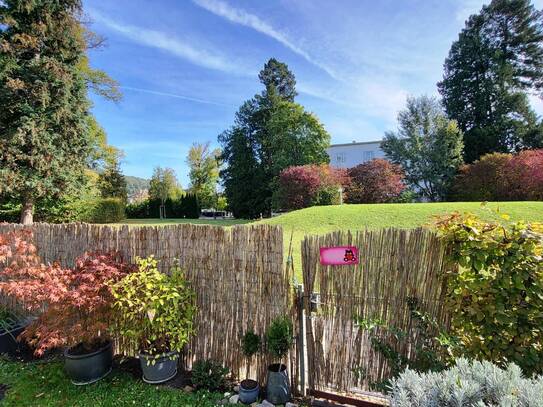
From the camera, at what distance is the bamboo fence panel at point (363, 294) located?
251 centimetres

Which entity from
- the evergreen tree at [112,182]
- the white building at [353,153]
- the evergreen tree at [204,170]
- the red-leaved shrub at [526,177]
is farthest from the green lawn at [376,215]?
the evergreen tree at [204,170]

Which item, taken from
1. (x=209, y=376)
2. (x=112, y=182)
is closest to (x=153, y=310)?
(x=209, y=376)

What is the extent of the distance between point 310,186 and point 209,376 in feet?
46.4

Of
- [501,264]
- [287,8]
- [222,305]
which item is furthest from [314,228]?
[501,264]

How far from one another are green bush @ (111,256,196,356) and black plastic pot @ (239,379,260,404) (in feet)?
2.27

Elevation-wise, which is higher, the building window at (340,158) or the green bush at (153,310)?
the building window at (340,158)

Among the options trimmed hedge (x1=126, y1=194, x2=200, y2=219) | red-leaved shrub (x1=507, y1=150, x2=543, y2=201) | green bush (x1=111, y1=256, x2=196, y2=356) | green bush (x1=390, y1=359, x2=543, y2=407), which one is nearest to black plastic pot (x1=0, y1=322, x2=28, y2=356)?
green bush (x1=111, y1=256, x2=196, y2=356)

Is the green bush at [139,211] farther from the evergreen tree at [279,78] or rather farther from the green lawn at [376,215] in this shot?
the green lawn at [376,215]

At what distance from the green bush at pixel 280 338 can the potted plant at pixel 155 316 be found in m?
0.85

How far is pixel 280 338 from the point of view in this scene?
105 inches

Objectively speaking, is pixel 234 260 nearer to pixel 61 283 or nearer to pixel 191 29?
pixel 61 283

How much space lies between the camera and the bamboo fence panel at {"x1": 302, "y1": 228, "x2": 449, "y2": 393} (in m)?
2.51

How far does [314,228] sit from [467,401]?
9.61 meters

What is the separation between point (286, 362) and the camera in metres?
2.86
